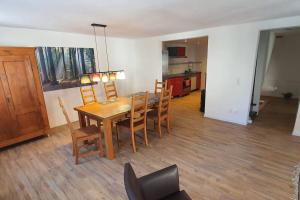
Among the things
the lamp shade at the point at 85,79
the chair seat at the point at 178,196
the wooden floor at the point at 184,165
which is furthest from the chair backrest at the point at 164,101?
the chair seat at the point at 178,196

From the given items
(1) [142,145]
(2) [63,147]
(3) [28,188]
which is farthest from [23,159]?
(1) [142,145]

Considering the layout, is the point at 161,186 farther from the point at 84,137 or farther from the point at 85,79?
the point at 85,79

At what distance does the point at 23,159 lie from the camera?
2887 millimetres

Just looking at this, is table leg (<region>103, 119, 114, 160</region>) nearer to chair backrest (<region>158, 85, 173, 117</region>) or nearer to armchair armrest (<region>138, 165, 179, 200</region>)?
chair backrest (<region>158, 85, 173, 117</region>)

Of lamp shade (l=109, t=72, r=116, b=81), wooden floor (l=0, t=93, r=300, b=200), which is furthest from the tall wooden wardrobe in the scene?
lamp shade (l=109, t=72, r=116, b=81)

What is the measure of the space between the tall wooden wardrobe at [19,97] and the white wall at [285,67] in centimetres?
790

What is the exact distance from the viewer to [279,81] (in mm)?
6484

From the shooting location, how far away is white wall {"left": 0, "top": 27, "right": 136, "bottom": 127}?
11.3 ft

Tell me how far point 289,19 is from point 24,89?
5.24 m

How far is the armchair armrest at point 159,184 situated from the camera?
1.48 m

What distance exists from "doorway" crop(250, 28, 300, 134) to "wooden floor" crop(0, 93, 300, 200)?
0.81m

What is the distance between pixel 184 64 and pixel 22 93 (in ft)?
21.7

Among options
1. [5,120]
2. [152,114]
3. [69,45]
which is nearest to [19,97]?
[5,120]

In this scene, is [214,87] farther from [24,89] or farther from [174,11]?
[24,89]
